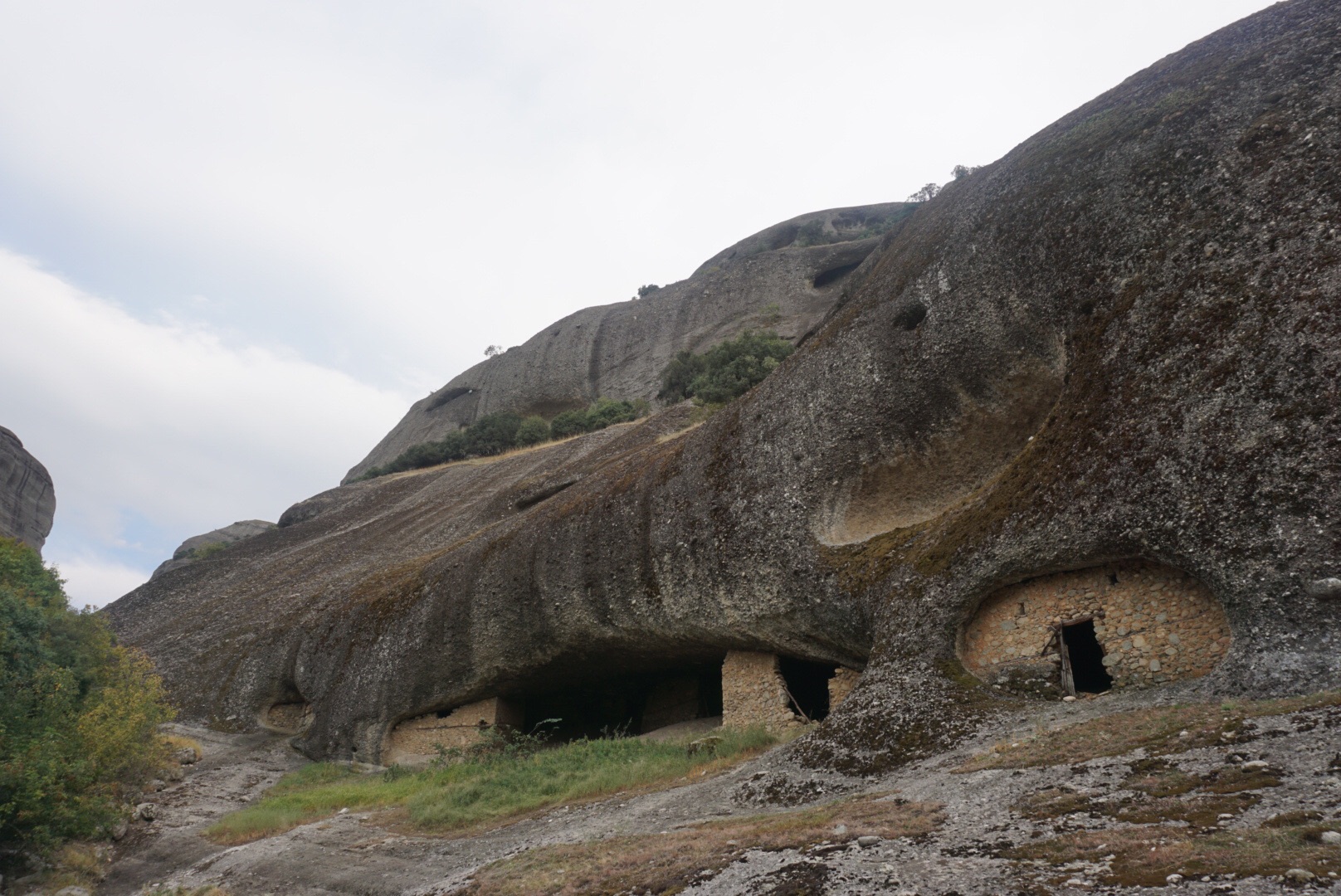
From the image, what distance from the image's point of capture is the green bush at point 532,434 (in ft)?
148

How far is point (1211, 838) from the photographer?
5035 mm

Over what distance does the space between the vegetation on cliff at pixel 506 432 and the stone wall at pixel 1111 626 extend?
100 ft

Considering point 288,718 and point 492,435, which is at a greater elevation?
point 492,435

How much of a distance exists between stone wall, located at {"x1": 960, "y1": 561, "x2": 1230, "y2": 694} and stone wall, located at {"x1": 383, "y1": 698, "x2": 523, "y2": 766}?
1203 cm

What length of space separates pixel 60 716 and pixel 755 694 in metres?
10.8

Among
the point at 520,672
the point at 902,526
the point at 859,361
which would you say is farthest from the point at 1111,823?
the point at 520,672

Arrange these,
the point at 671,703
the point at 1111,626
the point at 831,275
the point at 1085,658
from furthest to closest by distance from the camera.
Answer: the point at 831,275
the point at 671,703
the point at 1085,658
the point at 1111,626

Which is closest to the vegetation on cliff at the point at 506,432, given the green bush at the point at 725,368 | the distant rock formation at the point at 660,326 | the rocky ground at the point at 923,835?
the green bush at the point at 725,368

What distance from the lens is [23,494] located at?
47.7 metres

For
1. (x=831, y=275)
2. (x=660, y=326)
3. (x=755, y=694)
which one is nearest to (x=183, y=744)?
(x=755, y=694)

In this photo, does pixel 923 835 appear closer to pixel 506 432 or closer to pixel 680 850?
pixel 680 850

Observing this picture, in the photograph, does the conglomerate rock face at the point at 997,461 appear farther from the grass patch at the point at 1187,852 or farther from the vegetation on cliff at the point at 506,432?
the vegetation on cliff at the point at 506,432

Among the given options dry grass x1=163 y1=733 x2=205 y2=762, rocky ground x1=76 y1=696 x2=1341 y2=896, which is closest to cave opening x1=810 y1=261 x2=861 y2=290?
dry grass x1=163 y1=733 x2=205 y2=762

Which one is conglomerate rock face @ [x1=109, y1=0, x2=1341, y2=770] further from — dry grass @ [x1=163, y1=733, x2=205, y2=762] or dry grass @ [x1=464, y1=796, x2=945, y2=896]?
dry grass @ [x1=163, y1=733, x2=205, y2=762]
